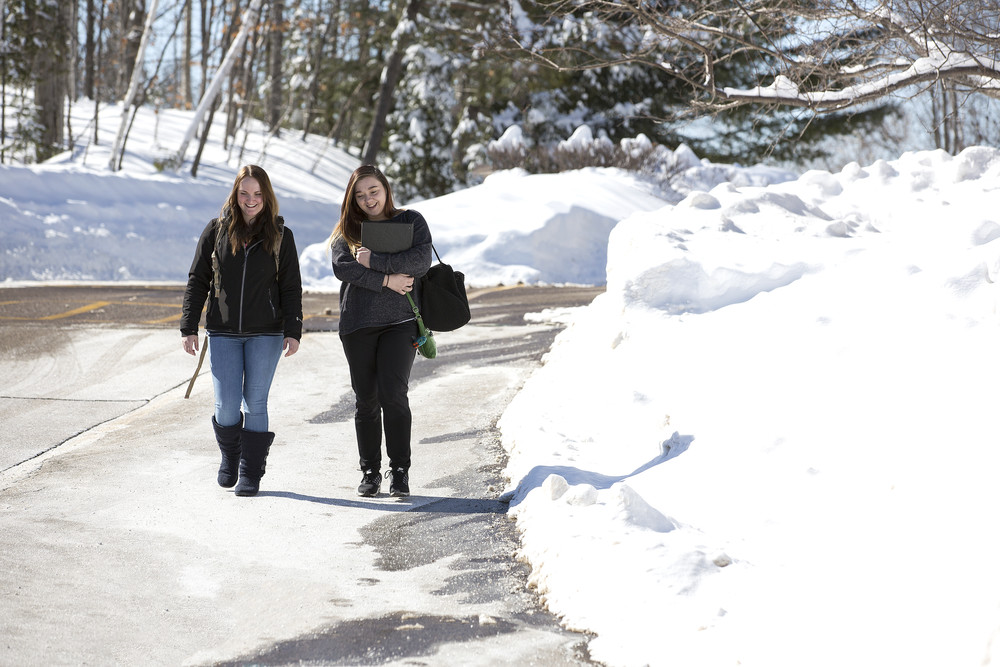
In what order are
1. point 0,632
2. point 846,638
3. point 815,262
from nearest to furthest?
point 846,638
point 0,632
point 815,262

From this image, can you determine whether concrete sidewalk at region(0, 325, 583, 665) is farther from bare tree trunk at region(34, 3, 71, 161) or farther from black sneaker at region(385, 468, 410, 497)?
bare tree trunk at region(34, 3, 71, 161)

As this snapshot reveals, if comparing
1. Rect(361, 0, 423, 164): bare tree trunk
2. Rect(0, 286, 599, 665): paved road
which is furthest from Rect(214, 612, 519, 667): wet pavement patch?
Rect(361, 0, 423, 164): bare tree trunk

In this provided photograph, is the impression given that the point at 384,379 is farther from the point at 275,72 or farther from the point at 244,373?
the point at 275,72

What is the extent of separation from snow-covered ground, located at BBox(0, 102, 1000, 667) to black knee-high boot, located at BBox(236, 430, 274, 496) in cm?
132

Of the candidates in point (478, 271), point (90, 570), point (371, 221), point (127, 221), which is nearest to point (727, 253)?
point (371, 221)

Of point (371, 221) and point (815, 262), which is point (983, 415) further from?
point (371, 221)

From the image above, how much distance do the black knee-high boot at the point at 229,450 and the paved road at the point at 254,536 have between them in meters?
0.10

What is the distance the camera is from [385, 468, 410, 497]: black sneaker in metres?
4.89

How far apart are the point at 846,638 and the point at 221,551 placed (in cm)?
255

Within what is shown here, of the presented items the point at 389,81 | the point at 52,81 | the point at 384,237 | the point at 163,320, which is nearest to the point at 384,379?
the point at 384,237

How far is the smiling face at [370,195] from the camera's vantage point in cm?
468

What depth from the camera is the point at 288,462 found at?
5.56 meters

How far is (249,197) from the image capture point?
15.4 feet

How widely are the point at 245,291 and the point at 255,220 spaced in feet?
1.23
